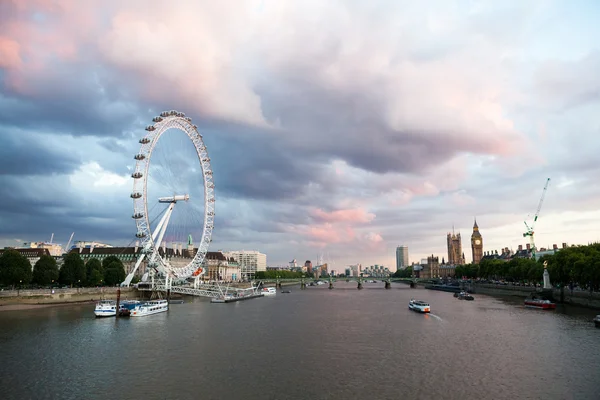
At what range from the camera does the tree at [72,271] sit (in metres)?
92.6

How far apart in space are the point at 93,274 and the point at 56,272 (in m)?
9.58

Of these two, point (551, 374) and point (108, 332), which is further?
point (108, 332)

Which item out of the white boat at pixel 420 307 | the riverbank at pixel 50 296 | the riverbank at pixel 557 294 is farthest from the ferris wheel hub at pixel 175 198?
the riverbank at pixel 557 294

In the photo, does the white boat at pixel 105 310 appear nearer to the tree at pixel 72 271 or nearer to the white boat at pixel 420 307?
the tree at pixel 72 271

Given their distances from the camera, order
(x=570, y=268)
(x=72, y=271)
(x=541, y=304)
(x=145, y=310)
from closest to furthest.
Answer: (x=145, y=310)
(x=541, y=304)
(x=570, y=268)
(x=72, y=271)

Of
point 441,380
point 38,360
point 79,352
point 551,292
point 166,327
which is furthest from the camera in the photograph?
point 551,292

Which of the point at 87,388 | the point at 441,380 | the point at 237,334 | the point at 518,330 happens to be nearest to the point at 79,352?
the point at 87,388

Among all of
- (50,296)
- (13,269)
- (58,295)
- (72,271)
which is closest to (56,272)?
(72,271)

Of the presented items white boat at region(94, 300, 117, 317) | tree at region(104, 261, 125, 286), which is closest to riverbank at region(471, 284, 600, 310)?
white boat at region(94, 300, 117, 317)

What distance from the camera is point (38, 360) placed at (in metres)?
35.7

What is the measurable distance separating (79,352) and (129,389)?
13.8 metres

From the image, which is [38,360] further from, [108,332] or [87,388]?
[108,332]

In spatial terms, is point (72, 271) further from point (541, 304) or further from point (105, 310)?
point (541, 304)

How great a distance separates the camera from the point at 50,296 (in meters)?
78.5
